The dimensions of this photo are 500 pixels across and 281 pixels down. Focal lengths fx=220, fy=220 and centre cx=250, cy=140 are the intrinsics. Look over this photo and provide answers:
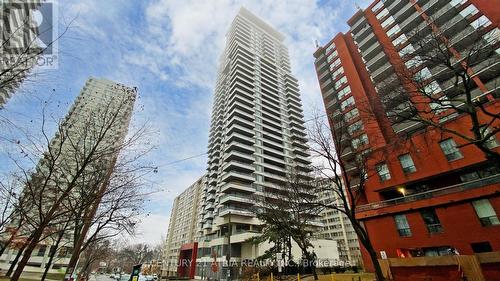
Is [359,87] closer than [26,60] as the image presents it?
No

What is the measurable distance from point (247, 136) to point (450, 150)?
42589 mm

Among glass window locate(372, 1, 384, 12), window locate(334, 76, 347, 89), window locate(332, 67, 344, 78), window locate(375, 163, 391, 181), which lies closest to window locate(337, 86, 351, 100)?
window locate(334, 76, 347, 89)

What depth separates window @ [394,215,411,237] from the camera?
74.8 ft

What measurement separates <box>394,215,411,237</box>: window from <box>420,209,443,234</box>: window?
5.50 ft

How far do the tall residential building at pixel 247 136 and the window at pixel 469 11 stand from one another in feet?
96.7

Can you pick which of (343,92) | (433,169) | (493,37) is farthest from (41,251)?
(493,37)

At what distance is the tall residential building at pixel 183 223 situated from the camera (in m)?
77.4

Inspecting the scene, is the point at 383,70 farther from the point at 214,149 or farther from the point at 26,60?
the point at 214,149

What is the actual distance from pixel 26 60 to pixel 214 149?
63.2 m

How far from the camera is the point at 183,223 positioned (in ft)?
287

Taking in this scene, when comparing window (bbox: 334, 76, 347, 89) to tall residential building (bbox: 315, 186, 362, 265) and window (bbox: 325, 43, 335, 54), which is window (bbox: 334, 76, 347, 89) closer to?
window (bbox: 325, 43, 335, 54)

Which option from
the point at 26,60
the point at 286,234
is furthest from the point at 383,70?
the point at 26,60

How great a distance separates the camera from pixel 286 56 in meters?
94.9

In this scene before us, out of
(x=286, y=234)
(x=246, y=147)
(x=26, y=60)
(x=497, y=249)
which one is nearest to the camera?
(x=26, y=60)
